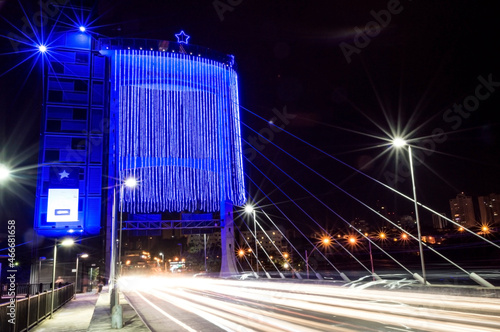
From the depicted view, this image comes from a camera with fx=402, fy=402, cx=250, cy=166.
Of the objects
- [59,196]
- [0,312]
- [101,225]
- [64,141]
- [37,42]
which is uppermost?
[37,42]

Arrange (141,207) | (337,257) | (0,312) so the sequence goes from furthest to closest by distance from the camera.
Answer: (337,257) < (141,207) < (0,312)

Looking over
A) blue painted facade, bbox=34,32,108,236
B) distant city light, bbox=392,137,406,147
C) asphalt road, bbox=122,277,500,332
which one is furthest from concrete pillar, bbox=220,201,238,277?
distant city light, bbox=392,137,406,147

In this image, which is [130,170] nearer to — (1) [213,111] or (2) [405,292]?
(1) [213,111]

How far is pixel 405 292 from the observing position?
20.3 metres

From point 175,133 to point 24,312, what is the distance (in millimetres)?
34134

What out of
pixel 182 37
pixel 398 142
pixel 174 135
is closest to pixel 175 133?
pixel 174 135

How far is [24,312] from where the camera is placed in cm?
1605

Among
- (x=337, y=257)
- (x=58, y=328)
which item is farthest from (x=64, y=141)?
(x=337, y=257)

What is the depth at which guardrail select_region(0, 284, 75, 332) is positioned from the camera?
1325cm

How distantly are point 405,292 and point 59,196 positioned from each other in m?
40.7

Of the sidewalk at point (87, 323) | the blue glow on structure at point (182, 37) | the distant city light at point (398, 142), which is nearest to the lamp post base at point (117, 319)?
the sidewalk at point (87, 323)

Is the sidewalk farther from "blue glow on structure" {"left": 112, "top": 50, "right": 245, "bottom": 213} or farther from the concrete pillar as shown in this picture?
the concrete pillar

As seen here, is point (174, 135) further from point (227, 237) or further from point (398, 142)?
point (398, 142)

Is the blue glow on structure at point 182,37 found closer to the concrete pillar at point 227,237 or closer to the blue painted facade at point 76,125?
the blue painted facade at point 76,125
